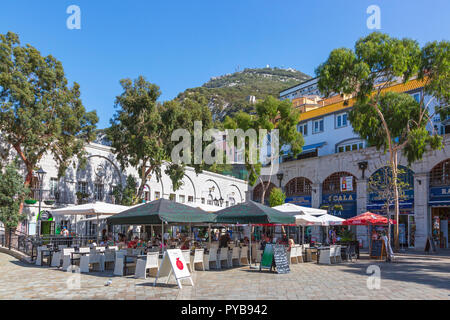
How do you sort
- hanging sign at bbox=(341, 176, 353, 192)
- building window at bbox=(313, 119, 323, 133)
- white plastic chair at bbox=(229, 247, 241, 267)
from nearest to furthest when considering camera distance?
white plastic chair at bbox=(229, 247, 241, 267), hanging sign at bbox=(341, 176, 353, 192), building window at bbox=(313, 119, 323, 133)

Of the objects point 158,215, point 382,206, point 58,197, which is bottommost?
point 158,215

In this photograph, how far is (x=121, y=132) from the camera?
30.0 meters

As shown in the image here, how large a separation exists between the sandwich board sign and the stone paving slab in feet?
0.96

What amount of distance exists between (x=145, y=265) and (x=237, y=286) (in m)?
3.13

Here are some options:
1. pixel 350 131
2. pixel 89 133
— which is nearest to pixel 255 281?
pixel 89 133

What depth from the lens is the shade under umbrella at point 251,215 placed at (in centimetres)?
1488

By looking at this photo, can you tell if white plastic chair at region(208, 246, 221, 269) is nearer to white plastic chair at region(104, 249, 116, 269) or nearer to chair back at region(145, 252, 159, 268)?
chair back at region(145, 252, 159, 268)

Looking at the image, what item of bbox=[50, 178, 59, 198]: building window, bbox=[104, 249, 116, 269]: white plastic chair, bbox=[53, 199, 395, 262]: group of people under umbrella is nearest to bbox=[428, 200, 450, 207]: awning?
bbox=[53, 199, 395, 262]: group of people under umbrella

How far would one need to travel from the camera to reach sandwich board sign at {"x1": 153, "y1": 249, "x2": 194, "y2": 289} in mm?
11016

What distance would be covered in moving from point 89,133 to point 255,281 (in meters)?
19.5

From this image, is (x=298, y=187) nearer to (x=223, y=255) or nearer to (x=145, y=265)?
(x=223, y=255)

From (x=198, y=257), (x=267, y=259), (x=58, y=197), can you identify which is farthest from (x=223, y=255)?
(x=58, y=197)

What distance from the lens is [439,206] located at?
28.1 metres

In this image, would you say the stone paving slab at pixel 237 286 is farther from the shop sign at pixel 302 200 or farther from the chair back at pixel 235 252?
the shop sign at pixel 302 200
